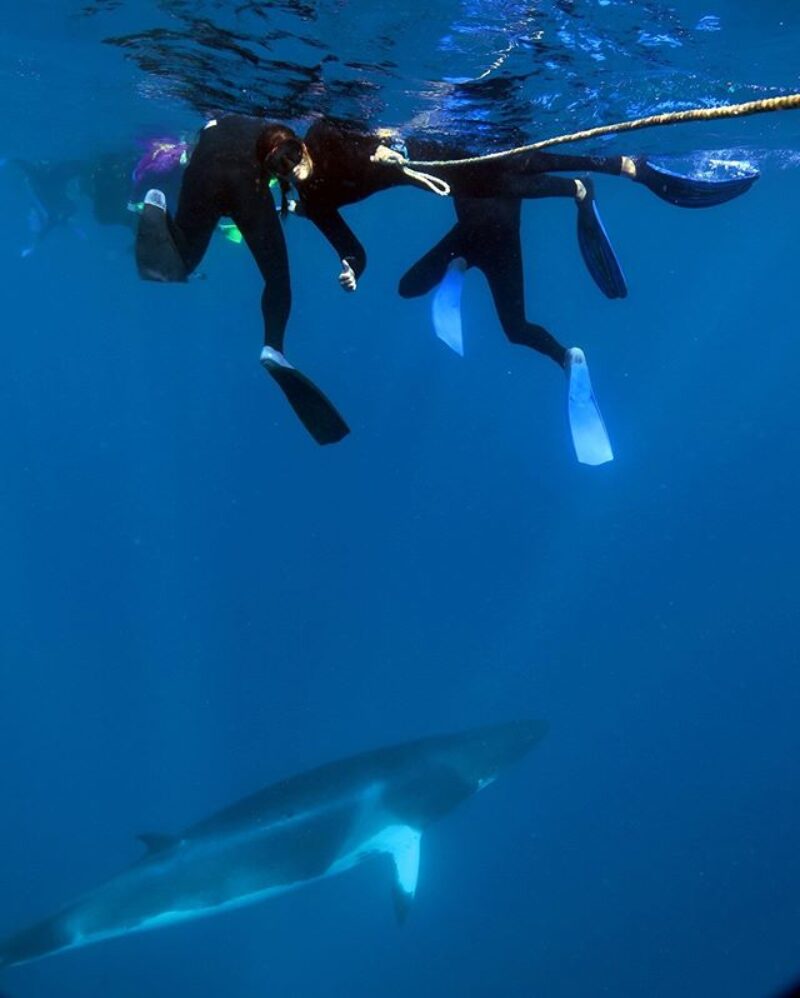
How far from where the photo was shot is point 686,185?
298 inches

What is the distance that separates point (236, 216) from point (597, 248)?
3.60 meters

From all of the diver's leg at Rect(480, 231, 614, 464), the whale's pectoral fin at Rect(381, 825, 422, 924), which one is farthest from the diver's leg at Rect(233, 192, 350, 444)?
the whale's pectoral fin at Rect(381, 825, 422, 924)

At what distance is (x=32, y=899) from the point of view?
49.3 feet

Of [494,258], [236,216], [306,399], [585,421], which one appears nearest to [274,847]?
[585,421]

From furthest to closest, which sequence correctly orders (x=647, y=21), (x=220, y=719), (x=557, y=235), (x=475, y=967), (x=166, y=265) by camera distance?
(x=557, y=235) < (x=220, y=719) < (x=475, y=967) < (x=647, y=21) < (x=166, y=265)

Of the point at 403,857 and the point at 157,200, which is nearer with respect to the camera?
the point at 157,200

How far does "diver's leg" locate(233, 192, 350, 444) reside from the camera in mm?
5836

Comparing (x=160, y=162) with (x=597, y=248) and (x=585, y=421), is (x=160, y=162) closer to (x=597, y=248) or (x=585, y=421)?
(x=597, y=248)

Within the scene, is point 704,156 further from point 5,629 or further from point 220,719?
point 5,629

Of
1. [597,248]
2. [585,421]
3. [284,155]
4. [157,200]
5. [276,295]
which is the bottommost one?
[585,421]

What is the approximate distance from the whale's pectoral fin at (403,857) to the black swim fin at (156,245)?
797 cm

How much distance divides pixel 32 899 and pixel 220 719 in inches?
175

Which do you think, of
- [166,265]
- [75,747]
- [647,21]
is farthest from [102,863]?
[647,21]

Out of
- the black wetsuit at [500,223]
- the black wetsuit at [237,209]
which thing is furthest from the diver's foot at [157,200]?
the black wetsuit at [500,223]
